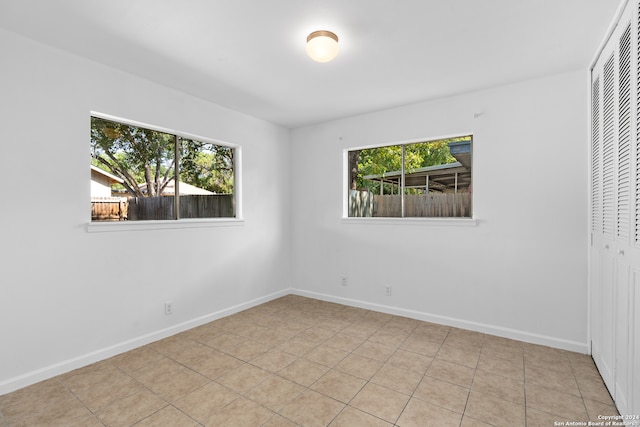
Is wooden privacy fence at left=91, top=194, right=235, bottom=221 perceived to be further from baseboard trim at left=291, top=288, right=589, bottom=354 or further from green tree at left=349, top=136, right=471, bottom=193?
baseboard trim at left=291, top=288, right=589, bottom=354

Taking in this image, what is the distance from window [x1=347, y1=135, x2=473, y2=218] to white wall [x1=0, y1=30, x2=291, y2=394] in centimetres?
205

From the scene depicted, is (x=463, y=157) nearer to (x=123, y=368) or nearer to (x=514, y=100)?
(x=514, y=100)

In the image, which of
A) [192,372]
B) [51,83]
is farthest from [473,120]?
[51,83]

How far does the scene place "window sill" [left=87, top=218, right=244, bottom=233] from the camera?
271 cm

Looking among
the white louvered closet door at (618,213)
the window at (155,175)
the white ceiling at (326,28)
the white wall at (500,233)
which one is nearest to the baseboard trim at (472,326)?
the white wall at (500,233)

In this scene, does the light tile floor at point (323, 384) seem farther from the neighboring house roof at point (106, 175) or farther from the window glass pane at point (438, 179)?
the neighboring house roof at point (106, 175)

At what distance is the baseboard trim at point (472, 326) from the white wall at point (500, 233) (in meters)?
0.01

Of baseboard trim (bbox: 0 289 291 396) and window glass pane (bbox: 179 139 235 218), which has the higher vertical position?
window glass pane (bbox: 179 139 235 218)

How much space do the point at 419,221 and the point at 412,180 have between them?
0.54 metres

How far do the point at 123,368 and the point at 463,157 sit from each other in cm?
386

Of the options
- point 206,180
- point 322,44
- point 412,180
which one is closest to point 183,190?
point 206,180

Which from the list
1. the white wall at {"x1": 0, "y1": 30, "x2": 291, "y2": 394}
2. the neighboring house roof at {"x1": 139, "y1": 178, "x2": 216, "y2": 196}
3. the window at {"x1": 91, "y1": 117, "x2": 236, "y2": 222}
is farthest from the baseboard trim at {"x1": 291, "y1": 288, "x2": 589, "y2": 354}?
the neighboring house roof at {"x1": 139, "y1": 178, "x2": 216, "y2": 196}

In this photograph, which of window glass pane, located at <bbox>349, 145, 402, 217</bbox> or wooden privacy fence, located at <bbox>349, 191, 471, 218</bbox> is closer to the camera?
wooden privacy fence, located at <bbox>349, 191, 471, 218</bbox>

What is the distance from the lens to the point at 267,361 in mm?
2691
